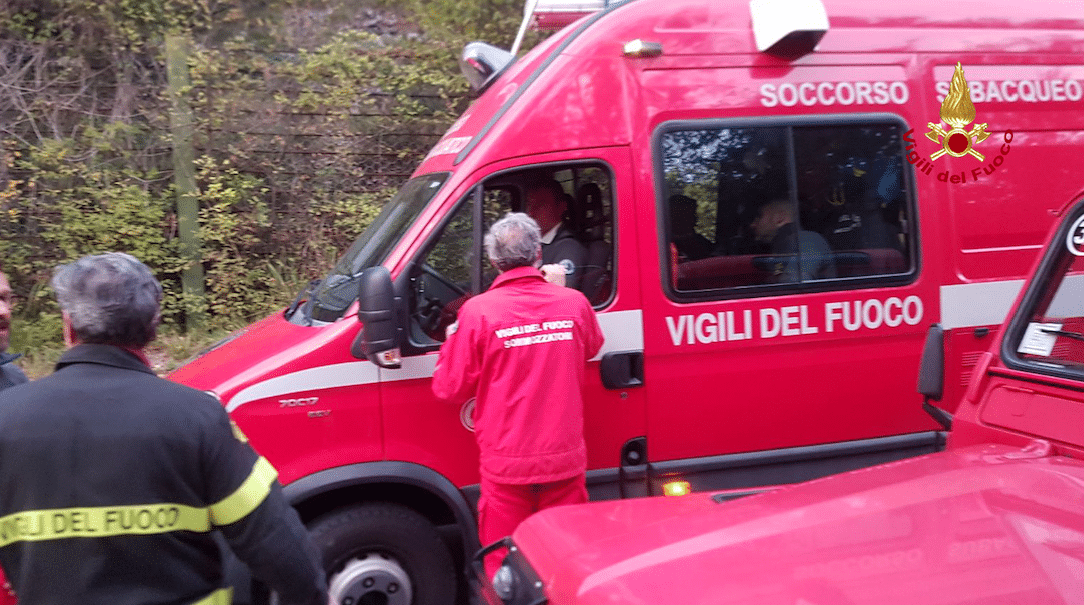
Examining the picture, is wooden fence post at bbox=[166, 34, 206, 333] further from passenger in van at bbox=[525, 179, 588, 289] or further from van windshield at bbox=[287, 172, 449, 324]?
passenger in van at bbox=[525, 179, 588, 289]

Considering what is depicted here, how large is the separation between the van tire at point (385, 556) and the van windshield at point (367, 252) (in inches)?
34.4

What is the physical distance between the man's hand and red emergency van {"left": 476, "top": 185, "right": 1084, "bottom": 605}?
1.43 metres

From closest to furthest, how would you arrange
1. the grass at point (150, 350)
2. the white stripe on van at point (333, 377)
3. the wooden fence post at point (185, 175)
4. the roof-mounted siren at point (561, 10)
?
the white stripe on van at point (333, 377) → the roof-mounted siren at point (561, 10) → the grass at point (150, 350) → the wooden fence post at point (185, 175)

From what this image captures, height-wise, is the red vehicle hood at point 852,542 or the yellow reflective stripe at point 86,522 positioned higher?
the yellow reflective stripe at point 86,522

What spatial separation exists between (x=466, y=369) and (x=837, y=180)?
2.11m

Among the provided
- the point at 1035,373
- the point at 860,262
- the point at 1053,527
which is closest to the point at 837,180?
the point at 860,262

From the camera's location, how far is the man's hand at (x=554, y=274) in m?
3.83

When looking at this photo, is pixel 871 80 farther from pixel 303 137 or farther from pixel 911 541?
pixel 303 137

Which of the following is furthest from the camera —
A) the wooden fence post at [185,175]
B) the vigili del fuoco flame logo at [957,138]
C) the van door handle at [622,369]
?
the wooden fence post at [185,175]

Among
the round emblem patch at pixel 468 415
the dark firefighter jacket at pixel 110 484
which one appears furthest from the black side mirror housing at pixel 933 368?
the dark firefighter jacket at pixel 110 484

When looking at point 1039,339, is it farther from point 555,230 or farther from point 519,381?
point 555,230

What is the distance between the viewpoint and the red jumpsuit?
3410 millimetres

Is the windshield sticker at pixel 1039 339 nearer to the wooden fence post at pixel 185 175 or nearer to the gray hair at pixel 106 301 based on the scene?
the gray hair at pixel 106 301

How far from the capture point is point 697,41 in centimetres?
409
